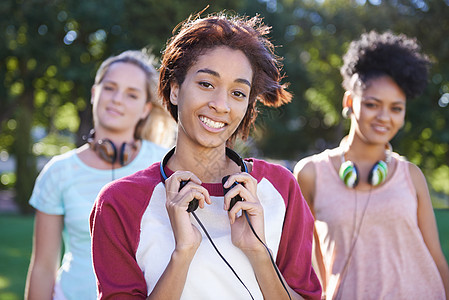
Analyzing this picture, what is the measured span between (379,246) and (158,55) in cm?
1702

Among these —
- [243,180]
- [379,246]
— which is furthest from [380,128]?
[243,180]

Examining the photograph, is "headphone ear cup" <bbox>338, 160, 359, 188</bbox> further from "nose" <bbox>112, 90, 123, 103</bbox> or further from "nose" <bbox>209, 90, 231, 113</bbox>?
"nose" <bbox>112, 90, 123, 103</bbox>

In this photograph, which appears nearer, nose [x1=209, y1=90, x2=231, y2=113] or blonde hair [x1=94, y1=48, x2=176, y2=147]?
nose [x1=209, y1=90, x2=231, y2=113]

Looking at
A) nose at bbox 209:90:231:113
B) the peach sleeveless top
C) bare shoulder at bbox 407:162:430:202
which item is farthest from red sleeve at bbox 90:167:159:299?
bare shoulder at bbox 407:162:430:202

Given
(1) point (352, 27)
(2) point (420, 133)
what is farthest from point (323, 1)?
(2) point (420, 133)

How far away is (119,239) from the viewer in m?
1.99

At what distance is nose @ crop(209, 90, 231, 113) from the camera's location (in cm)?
202

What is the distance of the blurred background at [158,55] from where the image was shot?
19.2m

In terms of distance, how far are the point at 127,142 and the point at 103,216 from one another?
1.58 meters

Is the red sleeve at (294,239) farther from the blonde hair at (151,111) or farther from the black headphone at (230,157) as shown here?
the blonde hair at (151,111)

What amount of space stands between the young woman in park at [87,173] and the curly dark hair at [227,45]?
3.66 ft

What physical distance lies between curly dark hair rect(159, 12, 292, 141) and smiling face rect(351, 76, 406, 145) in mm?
927

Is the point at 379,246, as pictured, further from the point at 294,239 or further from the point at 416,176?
the point at 294,239

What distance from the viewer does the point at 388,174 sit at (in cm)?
318
